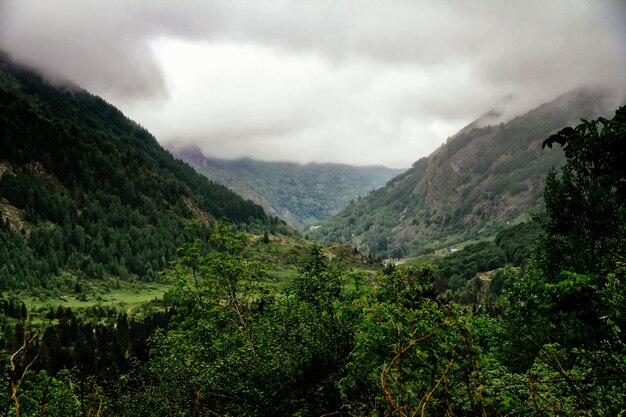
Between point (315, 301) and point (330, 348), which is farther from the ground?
point (315, 301)

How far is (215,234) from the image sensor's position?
31.9m

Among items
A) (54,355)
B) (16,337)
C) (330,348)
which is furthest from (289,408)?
(16,337)

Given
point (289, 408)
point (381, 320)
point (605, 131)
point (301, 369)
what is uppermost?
point (605, 131)

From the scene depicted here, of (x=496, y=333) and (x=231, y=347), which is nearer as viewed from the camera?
(x=231, y=347)

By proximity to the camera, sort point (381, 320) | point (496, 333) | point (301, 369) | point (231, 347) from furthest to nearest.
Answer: point (496, 333)
point (231, 347)
point (301, 369)
point (381, 320)

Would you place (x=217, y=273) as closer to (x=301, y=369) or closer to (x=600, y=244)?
(x=301, y=369)

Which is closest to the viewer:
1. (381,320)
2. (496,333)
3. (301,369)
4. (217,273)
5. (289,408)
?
(381,320)

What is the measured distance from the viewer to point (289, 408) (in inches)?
693

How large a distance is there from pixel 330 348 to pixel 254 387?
13.3ft

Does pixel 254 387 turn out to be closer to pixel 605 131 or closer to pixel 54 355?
pixel 605 131

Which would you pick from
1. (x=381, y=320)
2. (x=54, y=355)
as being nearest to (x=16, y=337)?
(x=54, y=355)

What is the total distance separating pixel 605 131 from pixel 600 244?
28.2m

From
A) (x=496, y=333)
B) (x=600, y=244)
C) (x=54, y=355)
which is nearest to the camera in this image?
(x=600, y=244)

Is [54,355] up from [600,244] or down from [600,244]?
down
